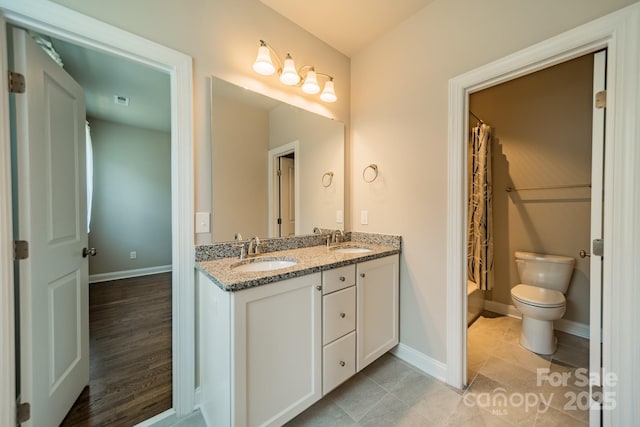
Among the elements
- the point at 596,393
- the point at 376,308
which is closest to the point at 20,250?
the point at 376,308

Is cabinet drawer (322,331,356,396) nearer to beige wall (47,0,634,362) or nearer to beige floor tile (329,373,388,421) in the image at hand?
beige floor tile (329,373,388,421)

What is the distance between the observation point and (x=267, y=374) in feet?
3.78

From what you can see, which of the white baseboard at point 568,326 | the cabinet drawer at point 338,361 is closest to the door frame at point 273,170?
the cabinet drawer at point 338,361

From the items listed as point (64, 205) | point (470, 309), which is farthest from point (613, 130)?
point (64, 205)

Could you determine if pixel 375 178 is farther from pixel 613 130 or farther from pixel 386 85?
pixel 613 130

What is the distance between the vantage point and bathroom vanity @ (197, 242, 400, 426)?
107 centimetres

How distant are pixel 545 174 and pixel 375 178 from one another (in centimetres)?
180

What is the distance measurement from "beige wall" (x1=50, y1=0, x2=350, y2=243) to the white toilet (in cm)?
252

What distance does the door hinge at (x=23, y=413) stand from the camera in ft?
3.49

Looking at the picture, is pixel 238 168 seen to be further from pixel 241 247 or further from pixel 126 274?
pixel 126 274

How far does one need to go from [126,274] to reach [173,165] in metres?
3.75

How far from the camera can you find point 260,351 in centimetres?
112

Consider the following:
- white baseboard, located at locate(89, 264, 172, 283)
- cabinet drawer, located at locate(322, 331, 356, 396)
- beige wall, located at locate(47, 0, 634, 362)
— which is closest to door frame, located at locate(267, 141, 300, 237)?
beige wall, located at locate(47, 0, 634, 362)

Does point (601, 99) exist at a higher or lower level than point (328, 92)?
lower
